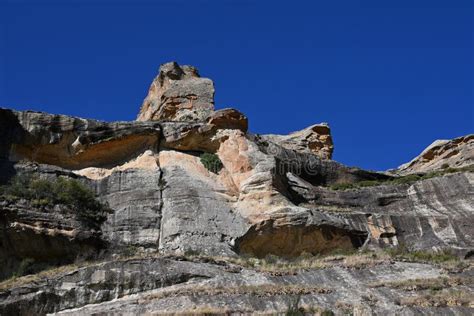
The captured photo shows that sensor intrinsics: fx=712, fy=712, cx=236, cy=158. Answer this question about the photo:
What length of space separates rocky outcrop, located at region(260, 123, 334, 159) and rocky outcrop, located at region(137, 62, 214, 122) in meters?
7.13

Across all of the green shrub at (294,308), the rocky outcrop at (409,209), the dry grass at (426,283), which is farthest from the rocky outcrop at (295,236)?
the green shrub at (294,308)

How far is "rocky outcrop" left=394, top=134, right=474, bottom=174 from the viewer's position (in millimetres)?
49656

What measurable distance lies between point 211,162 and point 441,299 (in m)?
15.5

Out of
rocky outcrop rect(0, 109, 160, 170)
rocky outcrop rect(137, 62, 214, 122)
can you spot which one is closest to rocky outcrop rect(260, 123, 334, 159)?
rocky outcrop rect(137, 62, 214, 122)

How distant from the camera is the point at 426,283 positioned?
25141mm

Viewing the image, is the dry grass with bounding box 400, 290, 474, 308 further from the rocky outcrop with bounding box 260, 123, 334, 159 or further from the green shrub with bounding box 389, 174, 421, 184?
the rocky outcrop with bounding box 260, 123, 334, 159

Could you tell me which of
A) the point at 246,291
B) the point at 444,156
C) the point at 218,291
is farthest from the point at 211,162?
the point at 444,156

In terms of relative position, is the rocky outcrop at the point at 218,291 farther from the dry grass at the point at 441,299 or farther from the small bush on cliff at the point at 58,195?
the small bush on cliff at the point at 58,195

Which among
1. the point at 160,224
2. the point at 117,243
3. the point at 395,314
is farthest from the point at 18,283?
the point at 395,314

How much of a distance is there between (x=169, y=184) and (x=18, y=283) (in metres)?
10.4

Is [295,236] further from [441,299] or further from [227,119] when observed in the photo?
[441,299]

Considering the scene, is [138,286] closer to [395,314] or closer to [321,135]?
[395,314]

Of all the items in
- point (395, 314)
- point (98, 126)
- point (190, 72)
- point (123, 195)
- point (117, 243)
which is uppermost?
point (190, 72)

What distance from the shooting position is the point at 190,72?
168ft
